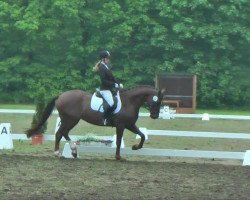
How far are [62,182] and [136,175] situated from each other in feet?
4.70

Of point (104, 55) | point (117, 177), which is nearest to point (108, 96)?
point (104, 55)

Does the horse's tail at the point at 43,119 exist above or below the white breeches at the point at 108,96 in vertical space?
below

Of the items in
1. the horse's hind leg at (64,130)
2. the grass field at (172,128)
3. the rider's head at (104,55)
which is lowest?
the grass field at (172,128)

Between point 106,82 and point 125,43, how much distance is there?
80.5 feet

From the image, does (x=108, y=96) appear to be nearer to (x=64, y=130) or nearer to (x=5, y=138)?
(x=64, y=130)

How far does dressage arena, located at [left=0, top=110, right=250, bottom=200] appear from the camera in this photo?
8789 millimetres

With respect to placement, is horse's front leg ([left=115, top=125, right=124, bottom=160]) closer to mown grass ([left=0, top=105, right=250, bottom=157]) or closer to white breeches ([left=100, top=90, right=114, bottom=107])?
white breeches ([left=100, top=90, right=114, bottom=107])

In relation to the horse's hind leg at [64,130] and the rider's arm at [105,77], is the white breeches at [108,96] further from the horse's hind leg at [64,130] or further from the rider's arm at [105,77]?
the horse's hind leg at [64,130]

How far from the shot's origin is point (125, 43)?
122 ft

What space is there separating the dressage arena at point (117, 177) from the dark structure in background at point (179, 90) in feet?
48.7

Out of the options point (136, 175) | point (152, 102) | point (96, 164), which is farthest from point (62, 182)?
point (152, 102)

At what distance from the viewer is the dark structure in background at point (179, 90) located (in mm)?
28688

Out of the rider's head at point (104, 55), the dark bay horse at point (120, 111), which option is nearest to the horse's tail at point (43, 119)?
the dark bay horse at point (120, 111)

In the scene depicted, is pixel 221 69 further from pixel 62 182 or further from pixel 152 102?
pixel 62 182
